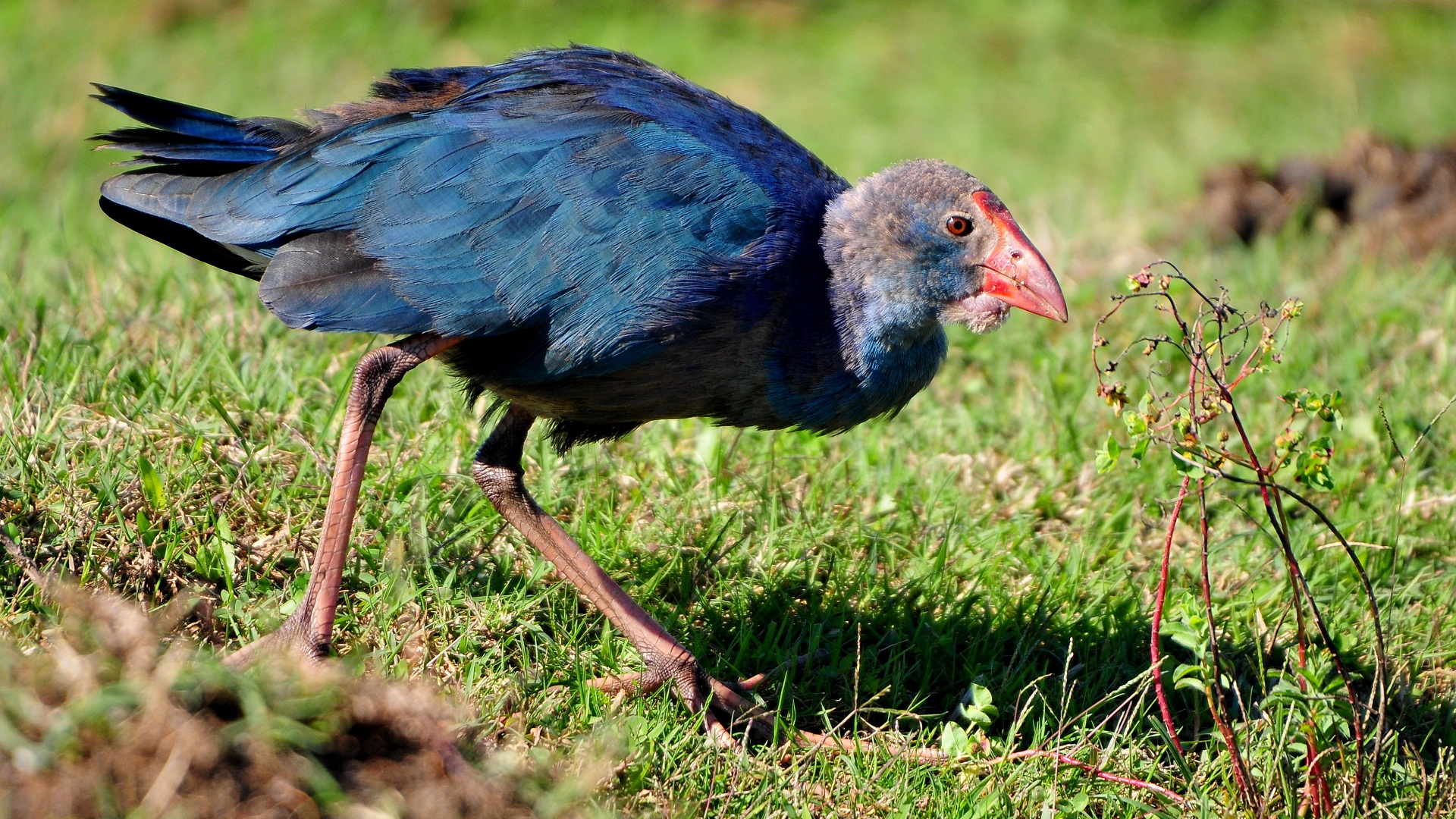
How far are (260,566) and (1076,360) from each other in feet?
9.31

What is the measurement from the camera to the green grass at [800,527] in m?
2.97

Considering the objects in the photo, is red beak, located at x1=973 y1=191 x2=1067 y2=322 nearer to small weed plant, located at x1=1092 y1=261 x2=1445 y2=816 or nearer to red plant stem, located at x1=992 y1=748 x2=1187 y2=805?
small weed plant, located at x1=1092 y1=261 x2=1445 y2=816

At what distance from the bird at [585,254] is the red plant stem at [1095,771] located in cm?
60

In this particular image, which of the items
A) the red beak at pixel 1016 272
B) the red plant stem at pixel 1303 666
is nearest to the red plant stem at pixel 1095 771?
the red plant stem at pixel 1303 666

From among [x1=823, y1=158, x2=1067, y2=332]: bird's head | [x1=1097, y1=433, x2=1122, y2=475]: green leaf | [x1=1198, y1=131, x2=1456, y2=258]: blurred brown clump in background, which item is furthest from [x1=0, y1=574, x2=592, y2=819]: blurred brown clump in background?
[x1=1198, y1=131, x2=1456, y2=258]: blurred brown clump in background

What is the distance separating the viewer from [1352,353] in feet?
15.0

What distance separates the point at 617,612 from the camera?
316cm

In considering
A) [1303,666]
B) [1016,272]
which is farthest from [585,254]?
[1303,666]

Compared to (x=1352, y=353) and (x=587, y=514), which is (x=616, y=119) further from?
(x=1352, y=353)

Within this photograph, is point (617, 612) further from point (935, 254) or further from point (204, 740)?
point (204, 740)

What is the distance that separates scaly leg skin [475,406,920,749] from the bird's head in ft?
2.97

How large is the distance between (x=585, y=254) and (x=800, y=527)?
1127 mm

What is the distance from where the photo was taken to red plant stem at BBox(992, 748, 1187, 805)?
2.82m

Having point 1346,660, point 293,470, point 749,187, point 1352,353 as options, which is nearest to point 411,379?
point 293,470
